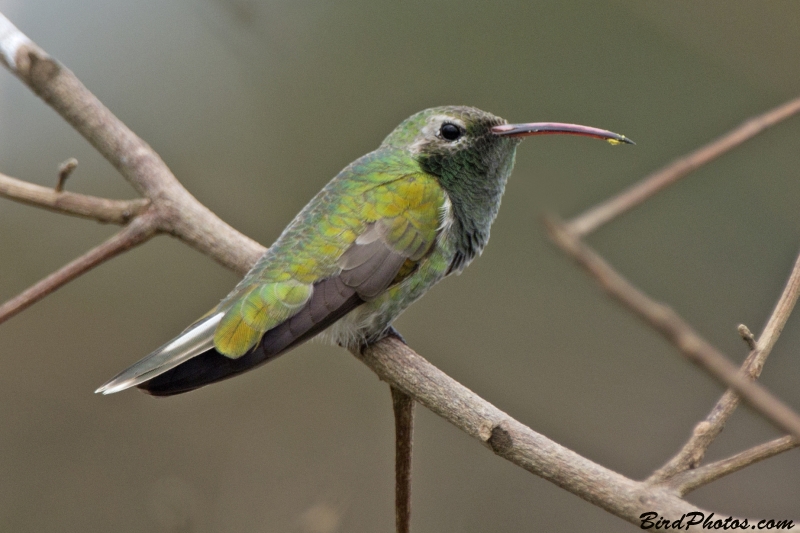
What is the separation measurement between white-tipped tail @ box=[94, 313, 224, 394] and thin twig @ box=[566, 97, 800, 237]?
1910mm

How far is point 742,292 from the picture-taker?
577cm

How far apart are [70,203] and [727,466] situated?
8.38ft

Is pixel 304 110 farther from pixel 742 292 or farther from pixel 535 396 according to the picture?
pixel 742 292

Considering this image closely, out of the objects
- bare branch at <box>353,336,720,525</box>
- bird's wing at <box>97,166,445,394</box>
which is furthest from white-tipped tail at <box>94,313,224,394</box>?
bare branch at <box>353,336,720,525</box>

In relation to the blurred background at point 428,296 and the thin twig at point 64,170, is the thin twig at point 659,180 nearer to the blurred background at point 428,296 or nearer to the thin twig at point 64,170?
the thin twig at point 64,170

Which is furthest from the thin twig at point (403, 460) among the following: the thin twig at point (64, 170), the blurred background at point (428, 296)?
the blurred background at point (428, 296)

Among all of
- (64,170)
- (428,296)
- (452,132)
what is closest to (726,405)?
(452,132)

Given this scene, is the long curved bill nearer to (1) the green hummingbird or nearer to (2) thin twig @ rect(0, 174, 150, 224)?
(1) the green hummingbird

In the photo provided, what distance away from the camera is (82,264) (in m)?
2.67

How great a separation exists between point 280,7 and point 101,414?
148 inches

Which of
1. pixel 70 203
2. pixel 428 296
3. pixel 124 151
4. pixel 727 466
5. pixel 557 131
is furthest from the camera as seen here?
pixel 428 296

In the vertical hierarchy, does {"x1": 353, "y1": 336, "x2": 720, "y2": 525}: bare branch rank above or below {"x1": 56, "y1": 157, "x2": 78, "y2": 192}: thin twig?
below

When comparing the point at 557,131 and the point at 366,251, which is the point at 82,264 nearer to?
the point at 366,251

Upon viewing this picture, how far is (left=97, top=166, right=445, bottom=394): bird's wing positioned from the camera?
2.56 m
